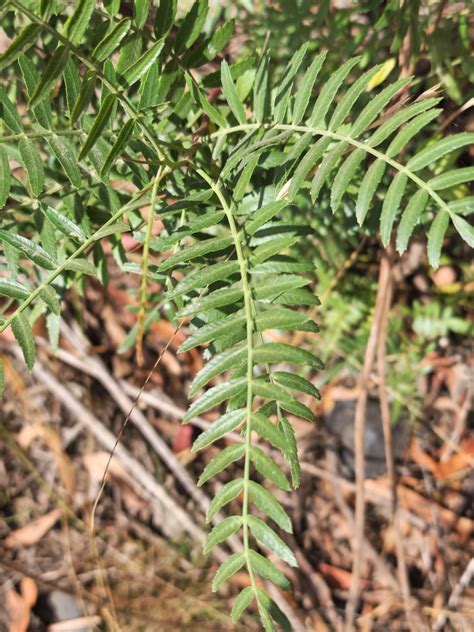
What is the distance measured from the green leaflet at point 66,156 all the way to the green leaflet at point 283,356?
41 centimetres

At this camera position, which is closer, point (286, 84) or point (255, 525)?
point (255, 525)

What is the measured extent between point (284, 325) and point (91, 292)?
6.65 ft

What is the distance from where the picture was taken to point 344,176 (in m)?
1.09

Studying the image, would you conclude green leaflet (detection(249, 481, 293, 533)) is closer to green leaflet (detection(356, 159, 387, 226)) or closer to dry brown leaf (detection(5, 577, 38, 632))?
green leaflet (detection(356, 159, 387, 226))

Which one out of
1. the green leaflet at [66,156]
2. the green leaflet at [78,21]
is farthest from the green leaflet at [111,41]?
the green leaflet at [66,156]

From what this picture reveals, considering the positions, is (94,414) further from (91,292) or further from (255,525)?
(255,525)

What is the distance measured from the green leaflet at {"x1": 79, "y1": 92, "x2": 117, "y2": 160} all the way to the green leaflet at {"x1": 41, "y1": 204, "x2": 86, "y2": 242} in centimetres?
20

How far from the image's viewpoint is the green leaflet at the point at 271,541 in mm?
977

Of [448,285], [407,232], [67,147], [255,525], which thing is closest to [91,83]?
[67,147]

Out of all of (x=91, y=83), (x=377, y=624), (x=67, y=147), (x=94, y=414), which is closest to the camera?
(x=91, y=83)

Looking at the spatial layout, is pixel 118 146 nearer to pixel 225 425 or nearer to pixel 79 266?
pixel 79 266

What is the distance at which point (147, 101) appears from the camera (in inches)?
44.9

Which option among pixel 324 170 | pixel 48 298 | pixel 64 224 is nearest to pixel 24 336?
pixel 48 298

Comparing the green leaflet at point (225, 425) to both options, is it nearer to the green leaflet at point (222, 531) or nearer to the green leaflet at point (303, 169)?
the green leaflet at point (222, 531)
